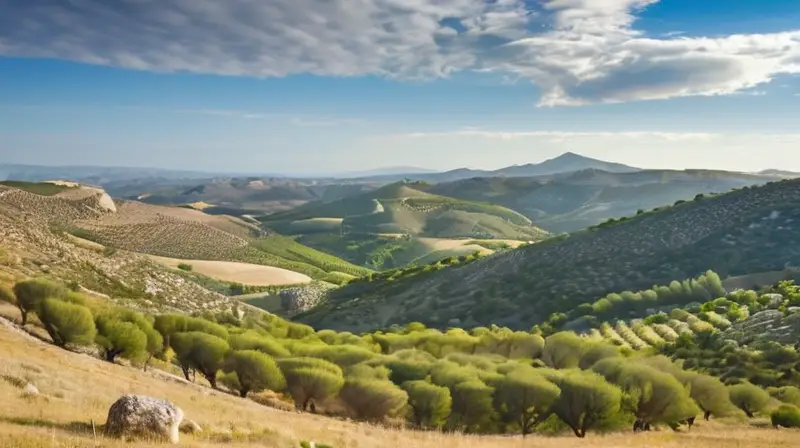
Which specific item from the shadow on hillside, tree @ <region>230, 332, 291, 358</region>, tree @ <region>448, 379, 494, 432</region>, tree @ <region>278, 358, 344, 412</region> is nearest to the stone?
the shadow on hillside

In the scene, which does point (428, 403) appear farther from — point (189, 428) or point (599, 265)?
point (599, 265)

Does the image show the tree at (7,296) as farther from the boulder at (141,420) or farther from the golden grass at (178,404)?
the boulder at (141,420)

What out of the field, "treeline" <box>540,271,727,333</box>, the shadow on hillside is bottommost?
the field

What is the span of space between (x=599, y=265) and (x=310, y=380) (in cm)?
8600

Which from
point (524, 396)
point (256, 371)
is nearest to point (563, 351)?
point (524, 396)

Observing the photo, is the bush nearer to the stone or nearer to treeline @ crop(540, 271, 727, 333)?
the stone

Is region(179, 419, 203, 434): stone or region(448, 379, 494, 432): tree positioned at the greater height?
region(179, 419, 203, 434): stone

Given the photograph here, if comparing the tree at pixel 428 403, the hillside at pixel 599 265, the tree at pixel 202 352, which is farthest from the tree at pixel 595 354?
the hillside at pixel 599 265

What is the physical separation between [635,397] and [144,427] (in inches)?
1186

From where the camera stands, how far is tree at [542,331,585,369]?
5428 cm

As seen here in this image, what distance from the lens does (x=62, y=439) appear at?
1631cm

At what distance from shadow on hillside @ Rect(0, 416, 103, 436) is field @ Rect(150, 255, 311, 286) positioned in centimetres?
16136

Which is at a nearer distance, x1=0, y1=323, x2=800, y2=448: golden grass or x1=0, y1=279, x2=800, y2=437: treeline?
x1=0, y1=323, x2=800, y2=448: golden grass

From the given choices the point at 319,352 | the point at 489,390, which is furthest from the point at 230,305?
the point at 489,390
